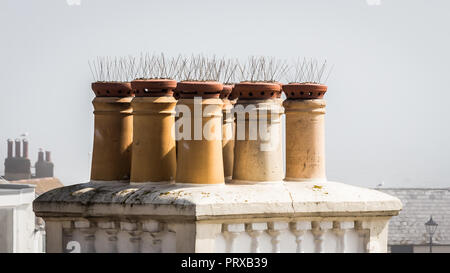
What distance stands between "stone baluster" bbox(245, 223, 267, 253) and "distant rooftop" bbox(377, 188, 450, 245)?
33.5 metres

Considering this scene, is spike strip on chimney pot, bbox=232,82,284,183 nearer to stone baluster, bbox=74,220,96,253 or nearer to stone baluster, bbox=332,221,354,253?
stone baluster, bbox=332,221,354,253

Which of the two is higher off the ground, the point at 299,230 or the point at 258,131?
the point at 258,131

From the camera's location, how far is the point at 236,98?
12.6 metres

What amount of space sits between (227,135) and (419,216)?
34.8 metres

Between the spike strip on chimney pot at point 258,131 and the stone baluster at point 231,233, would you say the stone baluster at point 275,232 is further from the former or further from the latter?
the spike strip on chimney pot at point 258,131

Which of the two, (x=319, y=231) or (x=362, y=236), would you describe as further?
(x=362, y=236)

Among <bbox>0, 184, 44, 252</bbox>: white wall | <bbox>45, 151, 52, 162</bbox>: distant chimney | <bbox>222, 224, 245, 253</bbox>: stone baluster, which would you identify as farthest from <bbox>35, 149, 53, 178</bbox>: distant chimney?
<bbox>222, 224, 245, 253</bbox>: stone baluster

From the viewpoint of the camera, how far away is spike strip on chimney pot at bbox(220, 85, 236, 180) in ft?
41.3

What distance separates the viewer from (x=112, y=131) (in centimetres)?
1227

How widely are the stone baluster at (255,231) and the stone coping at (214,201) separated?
5.5 inches

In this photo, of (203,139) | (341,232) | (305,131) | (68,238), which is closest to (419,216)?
(305,131)

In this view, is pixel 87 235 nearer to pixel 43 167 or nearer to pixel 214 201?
pixel 214 201

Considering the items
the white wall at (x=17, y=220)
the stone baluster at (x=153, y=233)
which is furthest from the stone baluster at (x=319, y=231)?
the white wall at (x=17, y=220)
